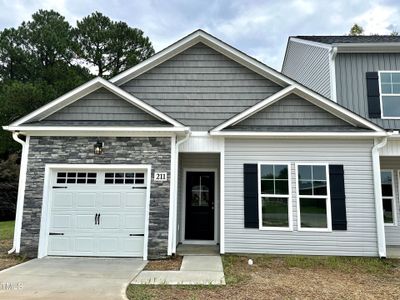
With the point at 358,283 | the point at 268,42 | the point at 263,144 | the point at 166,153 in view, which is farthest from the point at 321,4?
the point at 358,283

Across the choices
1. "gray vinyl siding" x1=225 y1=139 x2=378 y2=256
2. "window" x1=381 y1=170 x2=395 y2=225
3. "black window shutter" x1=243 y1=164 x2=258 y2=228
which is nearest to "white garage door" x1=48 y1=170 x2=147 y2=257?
"gray vinyl siding" x1=225 y1=139 x2=378 y2=256

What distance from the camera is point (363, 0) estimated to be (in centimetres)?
1803

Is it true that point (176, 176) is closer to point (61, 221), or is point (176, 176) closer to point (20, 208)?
point (61, 221)

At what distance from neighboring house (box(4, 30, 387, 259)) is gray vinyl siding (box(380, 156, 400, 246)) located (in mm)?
2328

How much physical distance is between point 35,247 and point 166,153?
3.98 m

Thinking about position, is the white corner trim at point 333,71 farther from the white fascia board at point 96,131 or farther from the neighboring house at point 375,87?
the white fascia board at point 96,131

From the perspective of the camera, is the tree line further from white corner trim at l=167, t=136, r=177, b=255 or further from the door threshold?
white corner trim at l=167, t=136, r=177, b=255

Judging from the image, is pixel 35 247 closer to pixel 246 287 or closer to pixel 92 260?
pixel 92 260

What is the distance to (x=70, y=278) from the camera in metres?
6.14

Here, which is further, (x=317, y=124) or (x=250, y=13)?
(x=250, y=13)

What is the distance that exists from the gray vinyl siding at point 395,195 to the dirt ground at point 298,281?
90.9 inches

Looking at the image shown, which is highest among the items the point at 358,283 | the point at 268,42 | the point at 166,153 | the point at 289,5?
the point at 268,42

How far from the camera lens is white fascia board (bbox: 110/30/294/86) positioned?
964 cm

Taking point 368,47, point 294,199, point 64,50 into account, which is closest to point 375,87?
point 368,47
